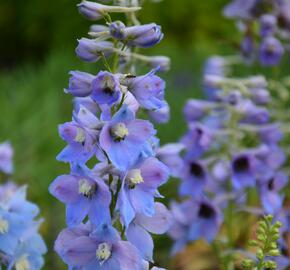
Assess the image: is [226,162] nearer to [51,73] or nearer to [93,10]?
[93,10]

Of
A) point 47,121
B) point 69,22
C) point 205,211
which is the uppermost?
point 205,211

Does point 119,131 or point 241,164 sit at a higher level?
point 119,131

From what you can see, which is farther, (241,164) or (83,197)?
(241,164)

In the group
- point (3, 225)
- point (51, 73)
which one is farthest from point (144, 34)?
point (51, 73)

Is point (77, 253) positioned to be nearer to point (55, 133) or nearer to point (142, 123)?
point (142, 123)

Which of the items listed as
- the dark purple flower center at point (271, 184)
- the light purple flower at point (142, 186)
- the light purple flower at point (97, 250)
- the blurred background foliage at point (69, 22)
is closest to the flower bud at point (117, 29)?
the light purple flower at point (142, 186)

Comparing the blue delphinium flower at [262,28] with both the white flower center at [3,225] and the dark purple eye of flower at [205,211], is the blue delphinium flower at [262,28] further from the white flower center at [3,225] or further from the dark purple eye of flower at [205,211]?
the white flower center at [3,225]
